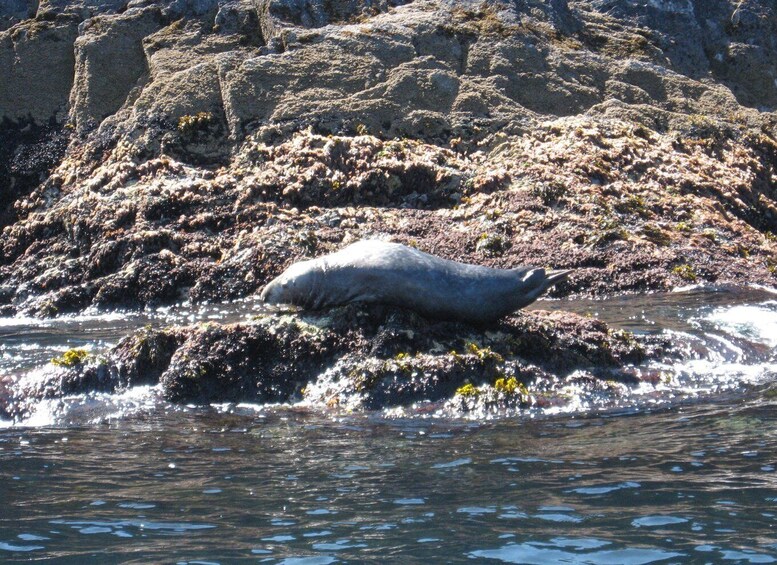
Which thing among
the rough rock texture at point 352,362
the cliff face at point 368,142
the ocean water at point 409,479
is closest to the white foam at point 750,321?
the ocean water at point 409,479

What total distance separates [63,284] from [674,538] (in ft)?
34.4

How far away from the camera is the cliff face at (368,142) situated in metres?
12.7

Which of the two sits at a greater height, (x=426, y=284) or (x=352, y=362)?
(x=426, y=284)

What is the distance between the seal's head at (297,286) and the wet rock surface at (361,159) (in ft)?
2.05

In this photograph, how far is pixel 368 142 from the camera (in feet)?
48.8

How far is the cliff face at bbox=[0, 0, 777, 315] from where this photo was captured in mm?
12719

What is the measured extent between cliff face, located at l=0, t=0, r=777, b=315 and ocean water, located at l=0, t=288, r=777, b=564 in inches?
199

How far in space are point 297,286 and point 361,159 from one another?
6716mm

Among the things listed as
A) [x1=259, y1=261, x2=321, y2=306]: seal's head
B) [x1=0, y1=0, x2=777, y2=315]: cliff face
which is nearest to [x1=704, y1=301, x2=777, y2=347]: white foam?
[x1=0, y1=0, x2=777, y2=315]: cliff face

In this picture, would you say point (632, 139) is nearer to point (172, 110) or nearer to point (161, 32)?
point (172, 110)

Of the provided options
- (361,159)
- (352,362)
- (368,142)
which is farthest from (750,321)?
(368,142)

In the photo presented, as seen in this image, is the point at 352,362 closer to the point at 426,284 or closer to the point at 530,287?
the point at 426,284

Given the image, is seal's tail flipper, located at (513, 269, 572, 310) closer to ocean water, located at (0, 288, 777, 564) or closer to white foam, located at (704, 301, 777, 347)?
ocean water, located at (0, 288, 777, 564)

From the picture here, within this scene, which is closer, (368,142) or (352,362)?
(352,362)
